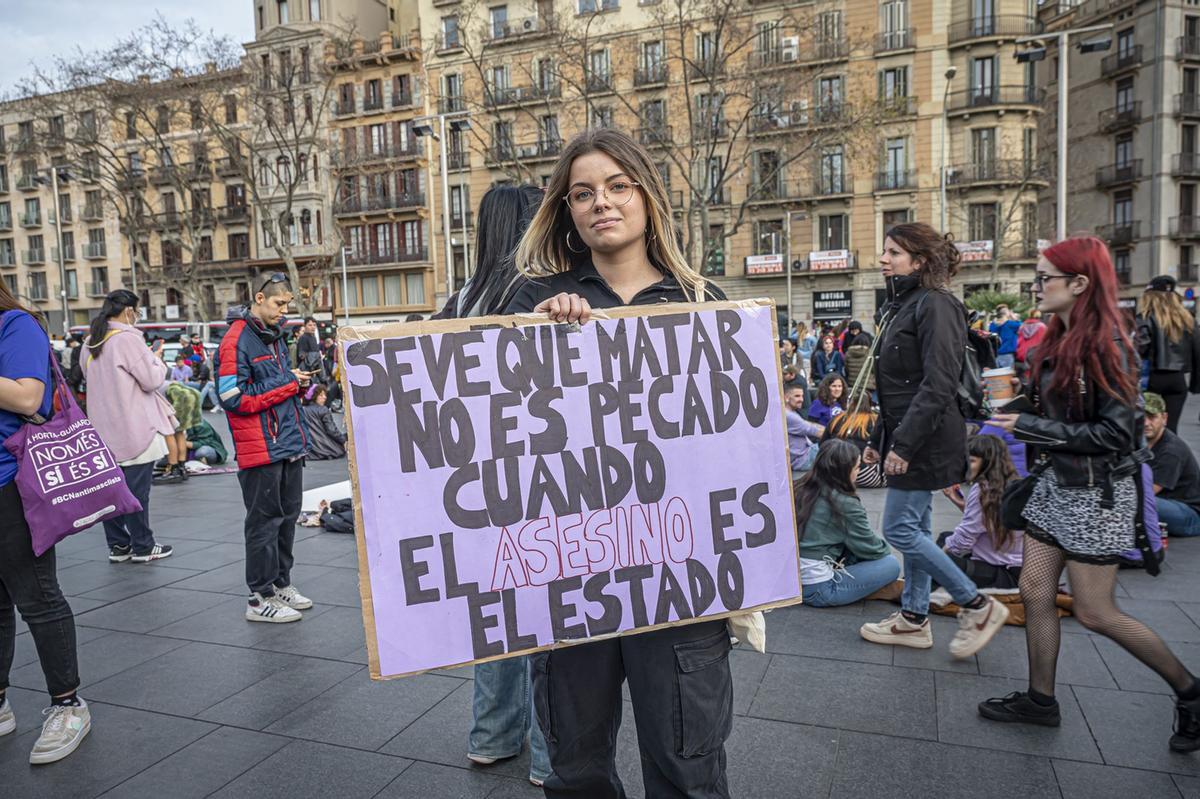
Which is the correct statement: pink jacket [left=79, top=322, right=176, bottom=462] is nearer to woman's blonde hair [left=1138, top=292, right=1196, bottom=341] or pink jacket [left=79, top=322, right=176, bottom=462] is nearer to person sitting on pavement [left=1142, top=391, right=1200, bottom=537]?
person sitting on pavement [left=1142, top=391, right=1200, bottom=537]

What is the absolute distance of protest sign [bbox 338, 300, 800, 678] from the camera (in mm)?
1928

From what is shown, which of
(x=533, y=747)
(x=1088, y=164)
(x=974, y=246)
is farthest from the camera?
(x=1088, y=164)

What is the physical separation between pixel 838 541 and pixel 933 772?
1923 millimetres

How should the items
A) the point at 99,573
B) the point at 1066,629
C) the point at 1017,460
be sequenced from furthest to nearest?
the point at 1017,460, the point at 99,573, the point at 1066,629

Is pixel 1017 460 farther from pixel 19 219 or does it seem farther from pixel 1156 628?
pixel 19 219

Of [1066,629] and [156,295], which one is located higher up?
[156,295]

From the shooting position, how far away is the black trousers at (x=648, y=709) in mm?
1938

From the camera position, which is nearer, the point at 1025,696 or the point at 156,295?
the point at 1025,696

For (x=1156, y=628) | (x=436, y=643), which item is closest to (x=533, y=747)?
(x=436, y=643)

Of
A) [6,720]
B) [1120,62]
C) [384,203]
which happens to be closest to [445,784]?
[6,720]

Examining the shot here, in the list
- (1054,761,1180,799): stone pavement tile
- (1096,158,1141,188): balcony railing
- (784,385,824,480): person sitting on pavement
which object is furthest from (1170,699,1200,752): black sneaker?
(1096,158,1141,188): balcony railing

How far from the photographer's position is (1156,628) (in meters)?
4.26

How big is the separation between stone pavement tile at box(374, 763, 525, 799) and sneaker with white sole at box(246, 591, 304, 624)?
197cm

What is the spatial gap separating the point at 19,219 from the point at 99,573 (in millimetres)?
66029
